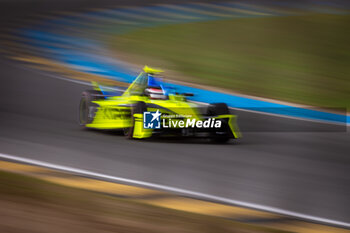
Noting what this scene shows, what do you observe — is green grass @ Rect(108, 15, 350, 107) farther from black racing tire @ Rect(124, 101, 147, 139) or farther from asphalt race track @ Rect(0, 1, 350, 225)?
black racing tire @ Rect(124, 101, 147, 139)

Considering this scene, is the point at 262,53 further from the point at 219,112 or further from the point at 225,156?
the point at 225,156

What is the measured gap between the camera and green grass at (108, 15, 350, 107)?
37.5ft

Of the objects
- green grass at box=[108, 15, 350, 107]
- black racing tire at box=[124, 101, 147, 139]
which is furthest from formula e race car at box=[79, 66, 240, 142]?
green grass at box=[108, 15, 350, 107]

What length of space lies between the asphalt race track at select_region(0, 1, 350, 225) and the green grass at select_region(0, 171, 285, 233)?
986mm

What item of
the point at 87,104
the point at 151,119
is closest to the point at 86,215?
the point at 151,119

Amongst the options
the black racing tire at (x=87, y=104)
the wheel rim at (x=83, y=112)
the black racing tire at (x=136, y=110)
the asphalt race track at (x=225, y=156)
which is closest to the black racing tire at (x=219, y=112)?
the asphalt race track at (x=225, y=156)

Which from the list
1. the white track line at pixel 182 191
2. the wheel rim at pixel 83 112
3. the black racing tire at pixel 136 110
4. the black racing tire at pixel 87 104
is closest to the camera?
the white track line at pixel 182 191

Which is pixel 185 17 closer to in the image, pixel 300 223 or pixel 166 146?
pixel 166 146

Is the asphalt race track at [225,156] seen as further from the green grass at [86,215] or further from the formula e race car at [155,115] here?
the green grass at [86,215]

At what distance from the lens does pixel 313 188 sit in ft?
17.2

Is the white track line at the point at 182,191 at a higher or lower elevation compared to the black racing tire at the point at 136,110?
lower

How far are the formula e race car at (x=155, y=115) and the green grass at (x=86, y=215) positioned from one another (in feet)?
8.48

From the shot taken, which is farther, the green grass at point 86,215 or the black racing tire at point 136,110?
the black racing tire at point 136,110

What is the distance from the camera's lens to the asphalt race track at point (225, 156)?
5.07m
